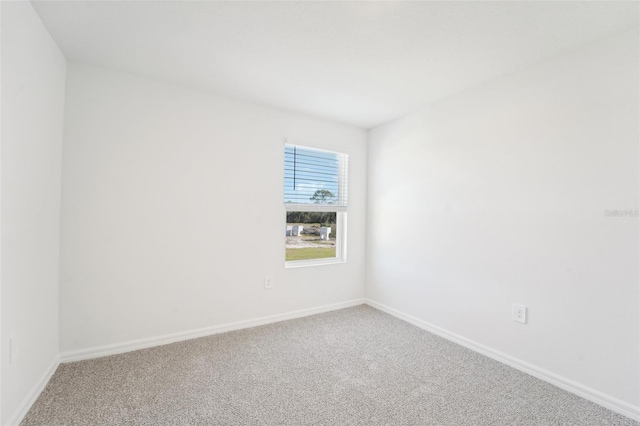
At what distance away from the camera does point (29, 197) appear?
1648 millimetres

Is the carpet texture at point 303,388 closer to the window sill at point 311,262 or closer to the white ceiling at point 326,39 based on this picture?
the window sill at point 311,262

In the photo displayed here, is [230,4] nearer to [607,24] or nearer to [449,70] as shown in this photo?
[449,70]

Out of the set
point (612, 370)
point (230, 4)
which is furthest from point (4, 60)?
point (612, 370)

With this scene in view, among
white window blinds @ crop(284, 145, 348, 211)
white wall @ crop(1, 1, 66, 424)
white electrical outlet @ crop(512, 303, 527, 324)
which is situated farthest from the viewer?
white window blinds @ crop(284, 145, 348, 211)

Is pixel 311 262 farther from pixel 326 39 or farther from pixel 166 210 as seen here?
pixel 326 39

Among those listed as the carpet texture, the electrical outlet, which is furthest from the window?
the electrical outlet

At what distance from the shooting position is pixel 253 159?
2.87 metres

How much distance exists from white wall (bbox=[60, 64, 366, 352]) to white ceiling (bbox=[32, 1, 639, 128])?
32 cm

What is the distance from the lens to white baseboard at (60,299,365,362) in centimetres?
216

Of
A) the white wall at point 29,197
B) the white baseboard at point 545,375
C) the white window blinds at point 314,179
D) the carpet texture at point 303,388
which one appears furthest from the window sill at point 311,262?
the white wall at point 29,197

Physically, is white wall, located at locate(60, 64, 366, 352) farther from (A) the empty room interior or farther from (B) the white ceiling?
(B) the white ceiling

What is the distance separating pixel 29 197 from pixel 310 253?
2416 mm

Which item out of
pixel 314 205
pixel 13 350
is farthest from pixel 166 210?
pixel 314 205

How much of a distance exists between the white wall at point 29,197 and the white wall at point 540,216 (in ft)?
9.84
